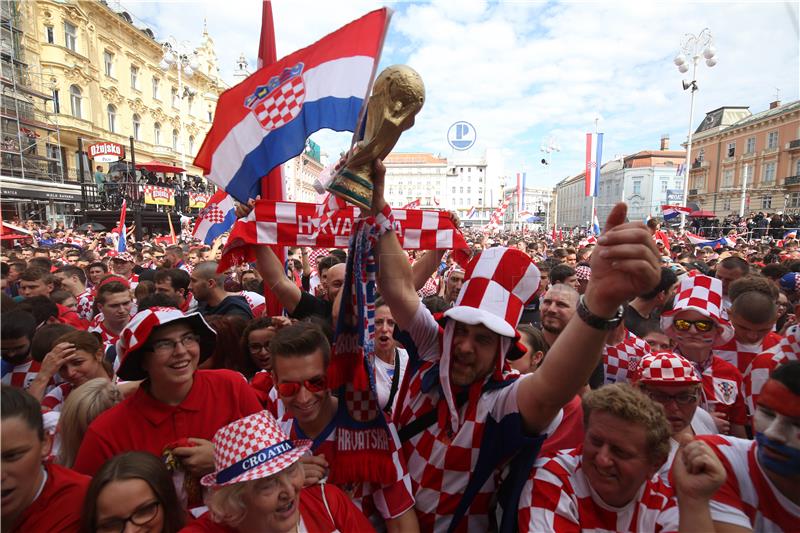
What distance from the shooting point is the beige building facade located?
4075 centimetres

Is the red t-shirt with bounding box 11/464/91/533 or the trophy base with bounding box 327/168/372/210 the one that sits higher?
the trophy base with bounding box 327/168/372/210

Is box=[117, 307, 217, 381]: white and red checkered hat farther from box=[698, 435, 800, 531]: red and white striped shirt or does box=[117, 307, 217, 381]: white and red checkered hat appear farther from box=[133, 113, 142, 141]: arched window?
box=[133, 113, 142, 141]: arched window

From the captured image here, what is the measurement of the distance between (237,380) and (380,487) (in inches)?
40.5

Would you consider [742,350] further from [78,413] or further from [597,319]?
[78,413]

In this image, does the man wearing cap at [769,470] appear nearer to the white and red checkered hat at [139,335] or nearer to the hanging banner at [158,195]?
the white and red checkered hat at [139,335]

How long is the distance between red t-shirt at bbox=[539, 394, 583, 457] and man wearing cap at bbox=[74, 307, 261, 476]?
59.5 inches

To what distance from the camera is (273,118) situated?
11.0ft

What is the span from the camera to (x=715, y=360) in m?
2.87

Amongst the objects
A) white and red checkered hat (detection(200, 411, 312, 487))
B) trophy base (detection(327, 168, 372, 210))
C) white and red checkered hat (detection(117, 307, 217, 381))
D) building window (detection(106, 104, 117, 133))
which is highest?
building window (detection(106, 104, 117, 133))

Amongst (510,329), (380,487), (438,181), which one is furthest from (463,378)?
(438,181)

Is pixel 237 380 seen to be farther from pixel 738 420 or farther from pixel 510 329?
pixel 738 420

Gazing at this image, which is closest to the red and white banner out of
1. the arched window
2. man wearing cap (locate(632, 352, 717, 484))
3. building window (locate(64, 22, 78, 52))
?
man wearing cap (locate(632, 352, 717, 484))

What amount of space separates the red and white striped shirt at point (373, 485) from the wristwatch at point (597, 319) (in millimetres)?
904

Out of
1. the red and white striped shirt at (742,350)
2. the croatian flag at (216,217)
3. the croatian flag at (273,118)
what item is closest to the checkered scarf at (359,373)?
the croatian flag at (273,118)
